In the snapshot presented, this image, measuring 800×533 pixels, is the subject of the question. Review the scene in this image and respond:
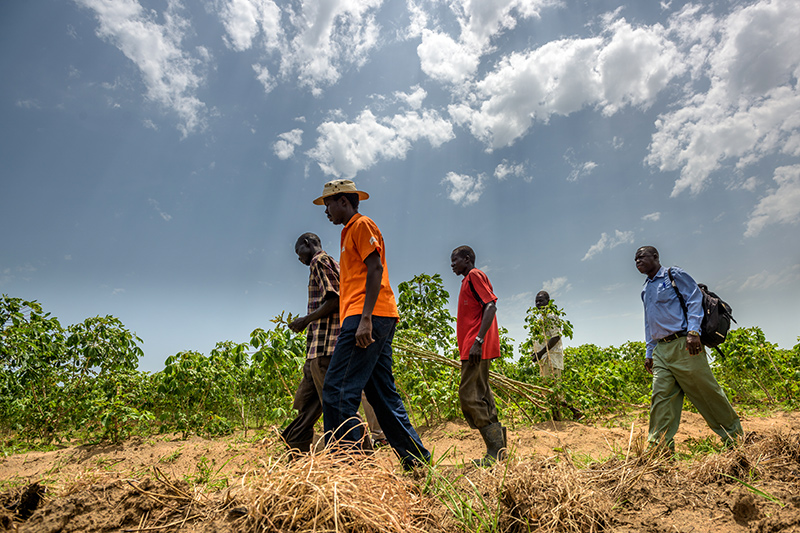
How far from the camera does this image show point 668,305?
13.1 ft

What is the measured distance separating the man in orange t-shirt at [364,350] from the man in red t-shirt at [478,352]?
0.86 meters

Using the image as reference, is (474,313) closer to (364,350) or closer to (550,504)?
(364,350)

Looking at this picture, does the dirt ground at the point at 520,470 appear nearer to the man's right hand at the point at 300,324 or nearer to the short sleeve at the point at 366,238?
the short sleeve at the point at 366,238

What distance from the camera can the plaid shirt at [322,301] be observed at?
326 cm

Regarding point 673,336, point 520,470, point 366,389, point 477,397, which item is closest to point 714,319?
point 673,336

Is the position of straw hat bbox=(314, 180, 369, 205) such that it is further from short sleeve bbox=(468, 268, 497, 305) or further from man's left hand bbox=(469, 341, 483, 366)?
man's left hand bbox=(469, 341, 483, 366)

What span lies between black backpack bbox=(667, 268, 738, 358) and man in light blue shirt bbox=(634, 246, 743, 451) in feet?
0.31

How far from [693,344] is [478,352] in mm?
1873

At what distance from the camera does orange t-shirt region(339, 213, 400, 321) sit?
2816 mm

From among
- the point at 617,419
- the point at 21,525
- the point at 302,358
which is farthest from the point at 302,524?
the point at 617,419

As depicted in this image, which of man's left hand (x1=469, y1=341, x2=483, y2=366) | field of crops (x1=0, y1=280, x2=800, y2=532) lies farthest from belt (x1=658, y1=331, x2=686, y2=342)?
man's left hand (x1=469, y1=341, x2=483, y2=366)

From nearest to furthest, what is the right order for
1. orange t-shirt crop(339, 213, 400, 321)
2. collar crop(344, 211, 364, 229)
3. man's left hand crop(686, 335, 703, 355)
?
orange t-shirt crop(339, 213, 400, 321) → collar crop(344, 211, 364, 229) → man's left hand crop(686, 335, 703, 355)

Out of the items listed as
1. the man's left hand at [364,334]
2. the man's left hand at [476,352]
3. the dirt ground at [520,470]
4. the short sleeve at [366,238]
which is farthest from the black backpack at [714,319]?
the man's left hand at [364,334]

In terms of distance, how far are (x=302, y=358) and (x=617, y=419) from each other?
190 inches
